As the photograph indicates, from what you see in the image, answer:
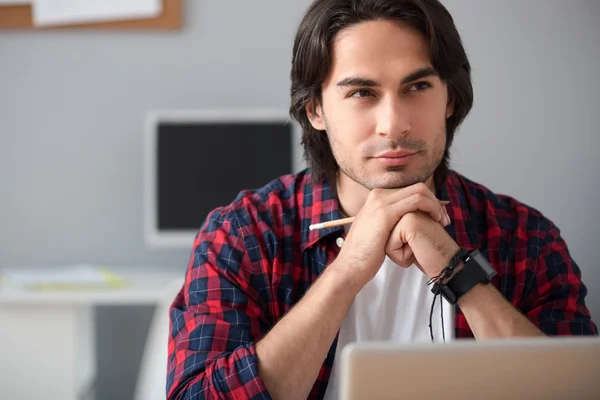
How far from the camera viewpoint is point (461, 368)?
68 centimetres

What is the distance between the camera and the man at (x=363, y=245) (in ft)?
3.85

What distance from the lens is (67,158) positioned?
8.35ft

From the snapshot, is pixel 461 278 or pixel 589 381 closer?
pixel 589 381

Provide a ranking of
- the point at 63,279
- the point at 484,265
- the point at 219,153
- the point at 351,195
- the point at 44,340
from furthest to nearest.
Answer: the point at 219,153, the point at 63,279, the point at 44,340, the point at 351,195, the point at 484,265

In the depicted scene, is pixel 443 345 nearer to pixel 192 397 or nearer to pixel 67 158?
pixel 192 397

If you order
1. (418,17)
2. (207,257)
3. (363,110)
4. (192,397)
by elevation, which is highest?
(418,17)

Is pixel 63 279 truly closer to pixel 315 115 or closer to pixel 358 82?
pixel 315 115

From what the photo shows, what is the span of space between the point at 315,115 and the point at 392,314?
1.38 feet

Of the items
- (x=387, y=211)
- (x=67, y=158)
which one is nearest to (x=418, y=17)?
(x=387, y=211)

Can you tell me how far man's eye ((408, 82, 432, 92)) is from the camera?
1313 mm

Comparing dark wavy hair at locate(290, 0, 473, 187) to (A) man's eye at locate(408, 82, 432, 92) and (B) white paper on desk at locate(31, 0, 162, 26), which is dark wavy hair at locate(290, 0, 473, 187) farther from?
(B) white paper on desk at locate(31, 0, 162, 26)

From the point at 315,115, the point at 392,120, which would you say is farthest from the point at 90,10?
the point at 392,120

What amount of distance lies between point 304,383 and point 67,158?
166 centimetres

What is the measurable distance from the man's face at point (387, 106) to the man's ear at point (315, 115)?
0.37 feet
